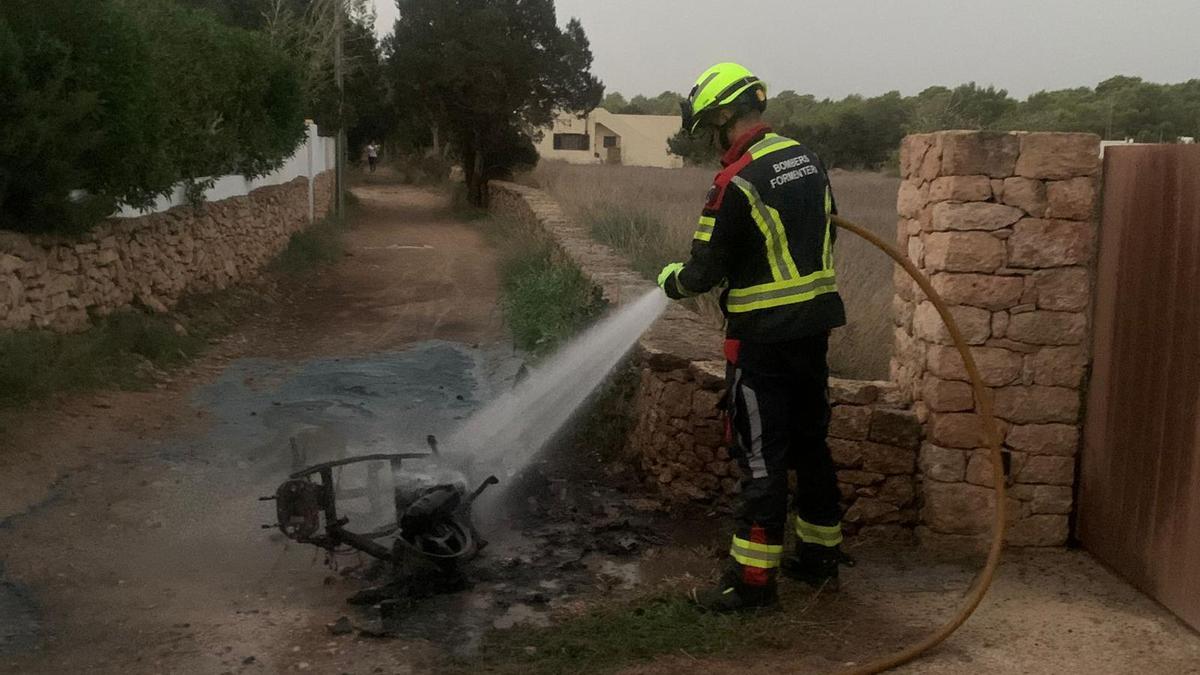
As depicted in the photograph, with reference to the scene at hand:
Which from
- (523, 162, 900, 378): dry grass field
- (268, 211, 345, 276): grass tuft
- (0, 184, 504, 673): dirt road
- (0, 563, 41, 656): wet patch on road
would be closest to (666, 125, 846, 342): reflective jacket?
(0, 184, 504, 673): dirt road

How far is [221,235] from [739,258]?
10.7m

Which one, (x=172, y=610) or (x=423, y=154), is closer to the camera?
(x=172, y=610)

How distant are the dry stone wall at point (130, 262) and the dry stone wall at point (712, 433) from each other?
4.84m

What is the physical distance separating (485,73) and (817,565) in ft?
90.0

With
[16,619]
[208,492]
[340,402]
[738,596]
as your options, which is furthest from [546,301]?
[16,619]

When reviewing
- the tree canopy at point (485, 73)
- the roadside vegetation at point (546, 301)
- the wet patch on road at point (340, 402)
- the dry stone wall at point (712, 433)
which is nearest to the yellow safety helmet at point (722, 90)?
the dry stone wall at point (712, 433)

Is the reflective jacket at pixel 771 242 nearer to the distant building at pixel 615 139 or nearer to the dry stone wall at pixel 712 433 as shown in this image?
the dry stone wall at pixel 712 433

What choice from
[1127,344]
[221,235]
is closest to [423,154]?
[221,235]

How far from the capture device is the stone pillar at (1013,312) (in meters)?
5.38

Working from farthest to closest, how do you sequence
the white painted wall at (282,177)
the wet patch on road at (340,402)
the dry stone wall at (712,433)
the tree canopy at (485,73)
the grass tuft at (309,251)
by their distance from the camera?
the tree canopy at (485,73)
the grass tuft at (309,251)
the white painted wall at (282,177)
the wet patch on road at (340,402)
the dry stone wall at (712,433)

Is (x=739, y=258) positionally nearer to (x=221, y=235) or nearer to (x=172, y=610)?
(x=172, y=610)

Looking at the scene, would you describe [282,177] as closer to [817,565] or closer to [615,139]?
[817,565]

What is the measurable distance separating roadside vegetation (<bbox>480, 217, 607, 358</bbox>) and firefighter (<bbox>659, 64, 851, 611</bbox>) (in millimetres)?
4563

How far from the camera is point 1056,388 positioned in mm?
5480
